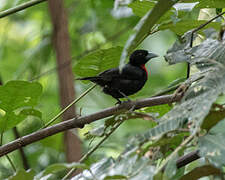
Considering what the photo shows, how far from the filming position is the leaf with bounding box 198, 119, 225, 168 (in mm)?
955

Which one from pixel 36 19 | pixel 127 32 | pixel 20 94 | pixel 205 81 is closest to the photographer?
pixel 205 81

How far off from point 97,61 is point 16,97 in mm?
478

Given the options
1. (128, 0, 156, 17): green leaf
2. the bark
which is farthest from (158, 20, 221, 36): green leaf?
the bark

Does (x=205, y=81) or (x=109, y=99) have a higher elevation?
(x=205, y=81)

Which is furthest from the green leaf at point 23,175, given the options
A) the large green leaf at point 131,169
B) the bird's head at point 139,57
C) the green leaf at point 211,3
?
the bird's head at point 139,57

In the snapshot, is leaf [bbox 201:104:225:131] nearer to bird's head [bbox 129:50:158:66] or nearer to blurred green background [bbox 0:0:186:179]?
blurred green background [bbox 0:0:186:179]

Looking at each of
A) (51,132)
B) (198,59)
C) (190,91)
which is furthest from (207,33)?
(51,132)

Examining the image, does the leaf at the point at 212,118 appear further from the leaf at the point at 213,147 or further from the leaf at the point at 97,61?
the leaf at the point at 97,61

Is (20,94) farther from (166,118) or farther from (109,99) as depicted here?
(109,99)

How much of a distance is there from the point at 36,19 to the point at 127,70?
3233 mm

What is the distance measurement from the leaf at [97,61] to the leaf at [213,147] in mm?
969

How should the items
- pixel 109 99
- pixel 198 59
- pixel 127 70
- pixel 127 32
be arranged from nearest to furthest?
pixel 198 59
pixel 127 70
pixel 109 99
pixel 127 32

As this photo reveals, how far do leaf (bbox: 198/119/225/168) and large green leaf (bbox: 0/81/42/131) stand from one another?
2.99ft

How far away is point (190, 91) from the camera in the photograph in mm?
1197
